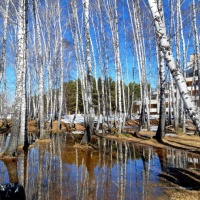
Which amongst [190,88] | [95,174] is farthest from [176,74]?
[190,88]

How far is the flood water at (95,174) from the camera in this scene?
17.8 feet

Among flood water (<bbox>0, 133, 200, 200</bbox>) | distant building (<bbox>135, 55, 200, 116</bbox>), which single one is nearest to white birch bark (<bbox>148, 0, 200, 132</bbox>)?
flood water (<bbox>0, 133, 200, 200</bbox>)

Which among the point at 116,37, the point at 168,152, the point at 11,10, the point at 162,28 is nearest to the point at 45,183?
the point at 162,28

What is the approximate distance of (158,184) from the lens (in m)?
6.17

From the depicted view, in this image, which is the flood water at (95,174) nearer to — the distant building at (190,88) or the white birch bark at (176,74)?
the white birch bark at (176,74)

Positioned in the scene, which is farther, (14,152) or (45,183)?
(14,152)

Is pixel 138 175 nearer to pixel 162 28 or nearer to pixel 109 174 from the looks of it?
pixel 109 174

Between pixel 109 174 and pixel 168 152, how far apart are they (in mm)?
5171

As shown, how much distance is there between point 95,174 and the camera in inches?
282

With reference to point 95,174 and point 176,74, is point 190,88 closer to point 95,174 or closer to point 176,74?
point 95,174

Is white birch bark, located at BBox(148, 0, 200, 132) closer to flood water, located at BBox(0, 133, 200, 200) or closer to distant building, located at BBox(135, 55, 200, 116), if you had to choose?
flood water, located at BBox(0, 133, 200, 200)

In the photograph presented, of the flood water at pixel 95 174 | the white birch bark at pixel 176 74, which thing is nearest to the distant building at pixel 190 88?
the flood water at pixel 95 174

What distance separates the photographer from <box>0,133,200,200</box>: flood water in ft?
17.8

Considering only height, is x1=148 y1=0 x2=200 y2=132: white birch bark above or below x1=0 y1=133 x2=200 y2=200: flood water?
above
